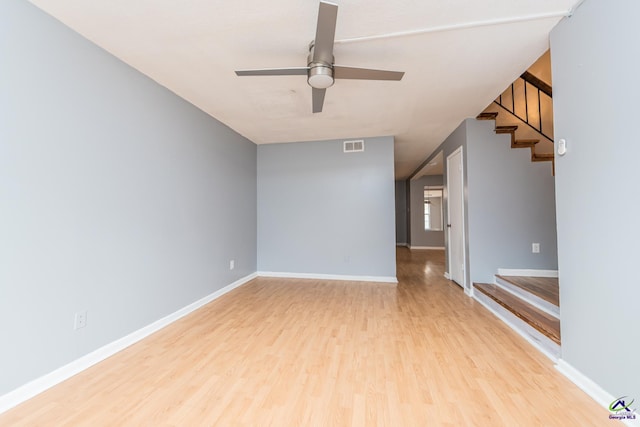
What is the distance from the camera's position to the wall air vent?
449 centimetres

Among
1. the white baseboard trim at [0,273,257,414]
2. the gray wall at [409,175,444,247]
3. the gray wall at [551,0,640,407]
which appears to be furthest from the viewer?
the gray wall at [409,175,444,247]

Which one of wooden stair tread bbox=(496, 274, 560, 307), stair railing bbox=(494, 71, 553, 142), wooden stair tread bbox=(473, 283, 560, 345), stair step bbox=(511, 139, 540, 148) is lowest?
wooden stair tread bbox=(473, 283, 560, 345)

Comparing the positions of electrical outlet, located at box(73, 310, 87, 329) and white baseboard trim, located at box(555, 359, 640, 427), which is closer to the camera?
white baseboard trim, located at box(555, 359, 640, 427)

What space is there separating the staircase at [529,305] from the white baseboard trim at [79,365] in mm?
3329

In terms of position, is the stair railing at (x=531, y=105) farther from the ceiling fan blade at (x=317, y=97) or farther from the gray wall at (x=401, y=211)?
the gray wall at (x=401, y=211)

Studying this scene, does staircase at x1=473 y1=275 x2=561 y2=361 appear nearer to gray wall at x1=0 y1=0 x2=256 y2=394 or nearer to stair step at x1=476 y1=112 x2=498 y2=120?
stair step at x1=476 y1=112 x2=498 y2=120

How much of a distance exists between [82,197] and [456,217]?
4.37m

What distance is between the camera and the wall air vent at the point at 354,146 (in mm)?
4488

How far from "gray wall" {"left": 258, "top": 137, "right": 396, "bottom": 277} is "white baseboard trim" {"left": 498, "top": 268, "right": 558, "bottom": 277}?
1.50 metres

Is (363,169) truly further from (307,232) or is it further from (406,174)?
(406,174)

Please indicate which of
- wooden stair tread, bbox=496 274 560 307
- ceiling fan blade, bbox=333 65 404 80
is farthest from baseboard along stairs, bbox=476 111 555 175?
ceiling fan blade, bbox=333 65 404 80

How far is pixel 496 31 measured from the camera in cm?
189

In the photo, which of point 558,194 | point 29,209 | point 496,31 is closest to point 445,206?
point 558,194

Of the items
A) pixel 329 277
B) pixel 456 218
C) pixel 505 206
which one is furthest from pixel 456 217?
pixel 329 277
